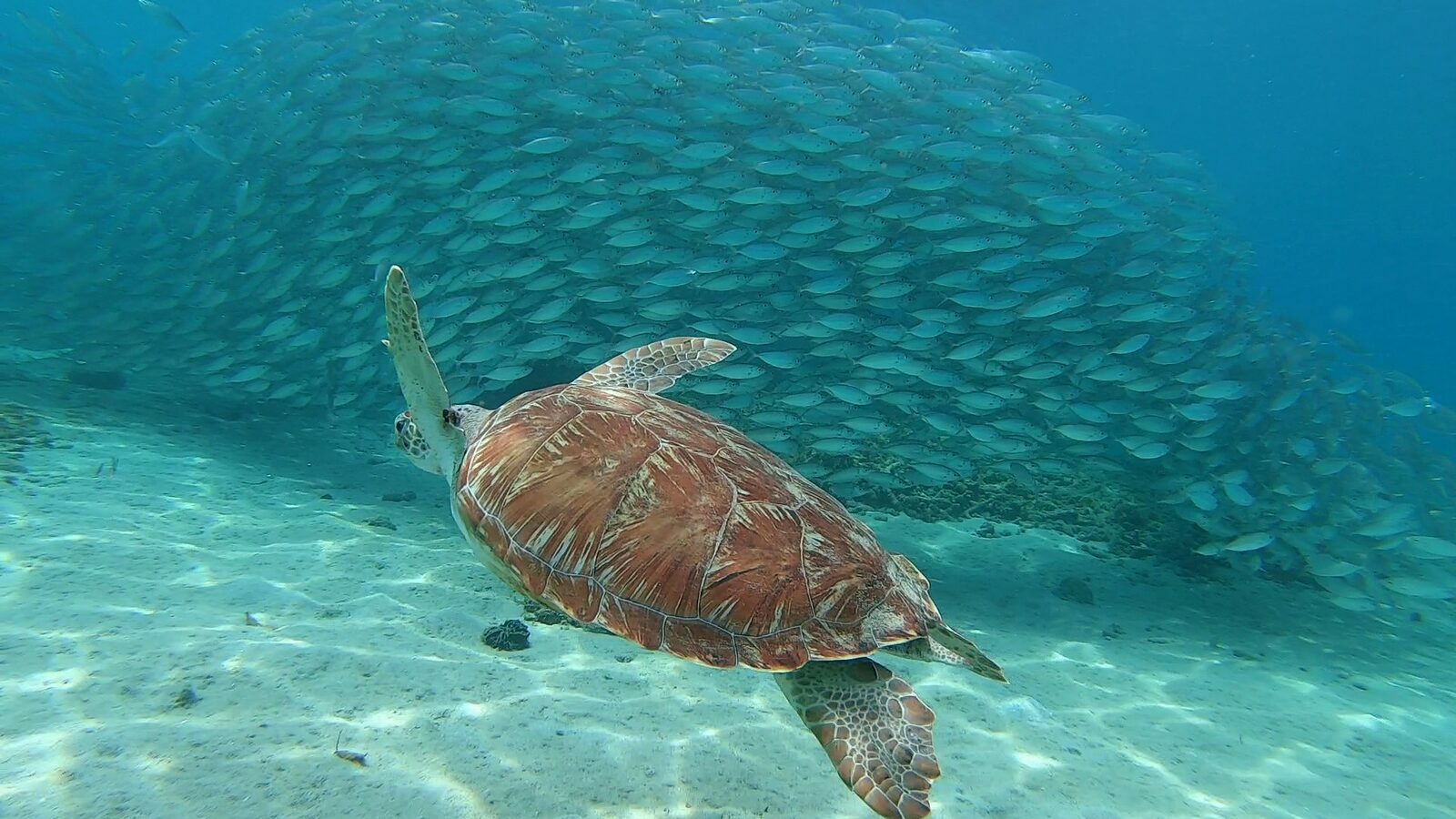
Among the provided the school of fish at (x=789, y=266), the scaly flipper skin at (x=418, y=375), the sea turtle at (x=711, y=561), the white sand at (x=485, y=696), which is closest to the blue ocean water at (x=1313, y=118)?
the school of fish at (x=789, y=266)

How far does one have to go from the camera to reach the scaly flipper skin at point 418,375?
2.79m

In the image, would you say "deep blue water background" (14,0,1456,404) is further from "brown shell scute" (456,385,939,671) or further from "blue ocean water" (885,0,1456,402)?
"brown shell scute" (456,385,939,671)

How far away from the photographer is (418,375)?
2.98m

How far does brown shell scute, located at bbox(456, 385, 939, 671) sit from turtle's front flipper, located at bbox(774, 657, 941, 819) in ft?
0.67

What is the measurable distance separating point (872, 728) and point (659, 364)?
254 centimetres

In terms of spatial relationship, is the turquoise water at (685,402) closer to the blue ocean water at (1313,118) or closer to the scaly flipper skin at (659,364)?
the scaly flipper skin at (659,364)

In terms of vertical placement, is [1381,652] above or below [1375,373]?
below

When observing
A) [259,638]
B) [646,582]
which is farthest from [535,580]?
[259,638]

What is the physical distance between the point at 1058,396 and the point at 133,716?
813cm

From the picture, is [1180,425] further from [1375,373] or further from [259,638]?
[259,638]

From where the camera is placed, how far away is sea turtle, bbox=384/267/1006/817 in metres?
2.24

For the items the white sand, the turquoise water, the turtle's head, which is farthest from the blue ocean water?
the turtle's head

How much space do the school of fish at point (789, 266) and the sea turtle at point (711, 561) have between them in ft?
13.9

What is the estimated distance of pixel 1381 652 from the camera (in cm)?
654
